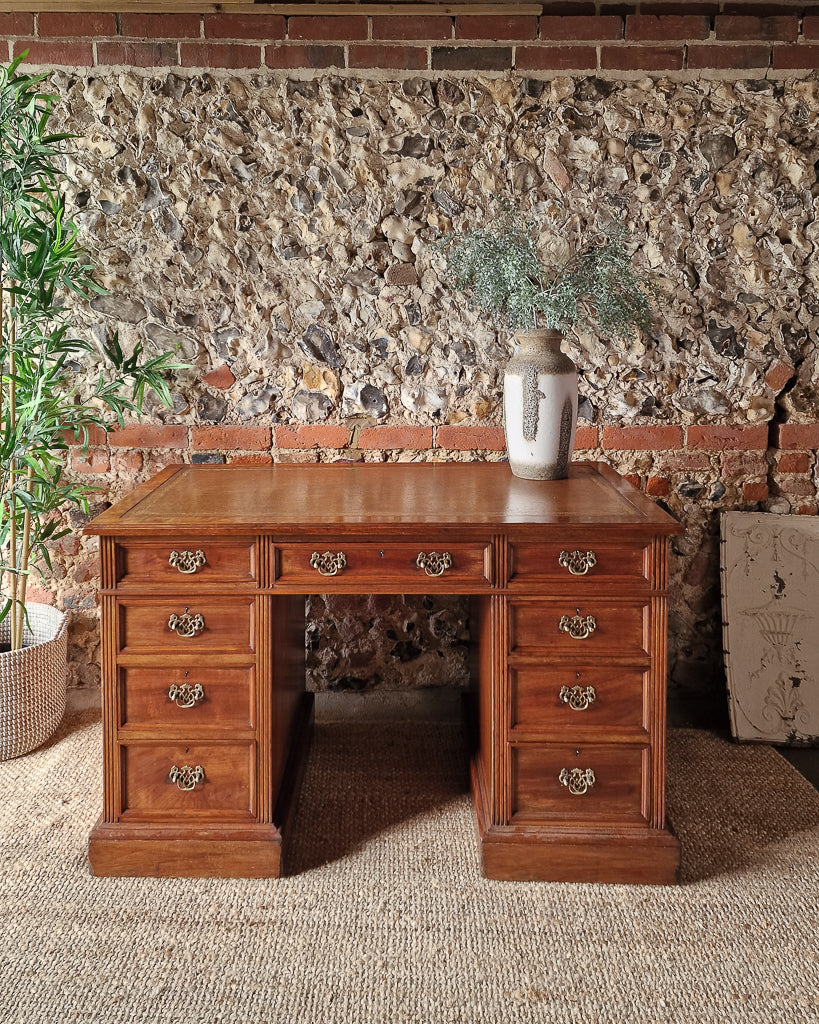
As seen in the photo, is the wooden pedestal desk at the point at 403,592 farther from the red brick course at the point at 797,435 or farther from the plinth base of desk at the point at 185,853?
the red brick course at the point at 797,435

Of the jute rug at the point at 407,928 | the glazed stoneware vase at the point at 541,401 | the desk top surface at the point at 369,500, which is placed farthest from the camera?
the glazed stoneware vase at the point at 541,401

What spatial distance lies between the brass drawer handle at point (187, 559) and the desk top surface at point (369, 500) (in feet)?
0.25

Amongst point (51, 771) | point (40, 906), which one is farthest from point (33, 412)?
point (40, 906)

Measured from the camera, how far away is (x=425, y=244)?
116 inches

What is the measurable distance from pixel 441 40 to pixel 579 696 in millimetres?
2104

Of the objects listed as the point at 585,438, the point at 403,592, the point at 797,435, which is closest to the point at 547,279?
the point at 585,438

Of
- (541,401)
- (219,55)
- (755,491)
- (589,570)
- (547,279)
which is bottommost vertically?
(589,570)

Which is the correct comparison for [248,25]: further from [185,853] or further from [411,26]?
[185,853]

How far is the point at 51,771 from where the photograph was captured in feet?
9.15

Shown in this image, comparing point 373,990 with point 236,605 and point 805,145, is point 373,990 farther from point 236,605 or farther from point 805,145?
point 805,145

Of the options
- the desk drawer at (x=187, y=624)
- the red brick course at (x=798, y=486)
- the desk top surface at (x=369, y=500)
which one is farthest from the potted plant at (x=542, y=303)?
the desk drawer at (x=187, y=624)

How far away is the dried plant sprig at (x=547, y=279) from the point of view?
264 centimetres

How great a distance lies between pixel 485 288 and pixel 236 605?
1266 millimetres

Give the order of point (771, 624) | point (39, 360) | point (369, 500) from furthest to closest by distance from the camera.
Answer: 1. point (771, 624)
2. point (39, 360)
3. point (369, 500)
